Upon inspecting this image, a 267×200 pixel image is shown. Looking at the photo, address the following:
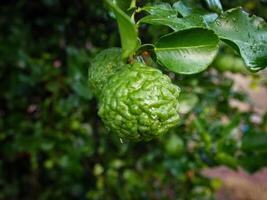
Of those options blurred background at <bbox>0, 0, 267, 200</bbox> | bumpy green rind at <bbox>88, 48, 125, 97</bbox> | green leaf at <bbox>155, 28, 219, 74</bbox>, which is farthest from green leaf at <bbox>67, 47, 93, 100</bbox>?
green leaf at <bbox>155, 28, 219, 74</bbox>

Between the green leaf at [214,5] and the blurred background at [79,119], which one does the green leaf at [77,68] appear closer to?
→ the blurred background at [79,119]

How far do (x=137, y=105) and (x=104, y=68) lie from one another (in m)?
0.12

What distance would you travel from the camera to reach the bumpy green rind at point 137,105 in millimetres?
635

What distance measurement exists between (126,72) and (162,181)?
1.30m

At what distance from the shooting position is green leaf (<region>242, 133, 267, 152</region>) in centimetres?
120

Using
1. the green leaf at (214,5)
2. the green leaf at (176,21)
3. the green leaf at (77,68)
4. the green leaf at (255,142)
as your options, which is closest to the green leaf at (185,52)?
the green leaf at (176,21)

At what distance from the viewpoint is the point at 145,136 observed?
0.65 metres

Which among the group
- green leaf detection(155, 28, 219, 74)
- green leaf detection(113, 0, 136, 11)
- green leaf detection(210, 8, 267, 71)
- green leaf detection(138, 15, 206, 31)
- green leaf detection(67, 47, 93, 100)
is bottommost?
green leaf detection(67, 47, 93, 100)

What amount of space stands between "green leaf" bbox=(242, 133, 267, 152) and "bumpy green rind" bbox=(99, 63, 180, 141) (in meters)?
0.62

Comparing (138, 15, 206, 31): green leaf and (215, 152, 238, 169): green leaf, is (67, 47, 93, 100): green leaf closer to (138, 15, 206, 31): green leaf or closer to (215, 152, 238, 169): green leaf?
(215, 152, 238, 169): green leaf

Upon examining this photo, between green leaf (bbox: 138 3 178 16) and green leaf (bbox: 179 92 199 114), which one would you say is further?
green leaf (bbox: 179 92 199 114)

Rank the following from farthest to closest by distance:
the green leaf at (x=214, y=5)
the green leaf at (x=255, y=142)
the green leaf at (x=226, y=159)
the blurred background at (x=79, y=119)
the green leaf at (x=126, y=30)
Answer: the blurred background at (x=79, y=119), the green leaf at (x=226, y=159), the green leaf at (x=255, y=142), the green leaf at (x=214, y=5), the green leaf at (x=126, y=30)

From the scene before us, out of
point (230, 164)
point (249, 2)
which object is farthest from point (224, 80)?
point (230, 164)

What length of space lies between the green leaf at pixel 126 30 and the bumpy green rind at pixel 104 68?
4.5 inches
